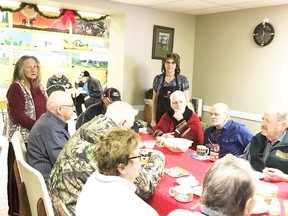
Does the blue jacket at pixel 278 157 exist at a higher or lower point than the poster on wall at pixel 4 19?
lower

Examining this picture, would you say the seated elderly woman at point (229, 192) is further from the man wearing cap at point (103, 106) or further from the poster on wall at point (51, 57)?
the poster on wall at point (51, 57)

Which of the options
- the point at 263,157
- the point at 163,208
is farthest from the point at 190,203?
the point at 263,157

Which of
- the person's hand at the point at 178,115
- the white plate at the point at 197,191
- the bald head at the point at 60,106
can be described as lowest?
the white plate at the point at 197,191

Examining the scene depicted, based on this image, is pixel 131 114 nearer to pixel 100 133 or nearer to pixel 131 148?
pixel 100 133

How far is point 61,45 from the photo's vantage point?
8.05 m

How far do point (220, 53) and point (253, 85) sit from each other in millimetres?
744

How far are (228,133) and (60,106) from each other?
1437 millimetres

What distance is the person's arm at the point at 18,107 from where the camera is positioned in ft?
8.83

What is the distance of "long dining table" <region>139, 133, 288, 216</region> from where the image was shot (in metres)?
1.64

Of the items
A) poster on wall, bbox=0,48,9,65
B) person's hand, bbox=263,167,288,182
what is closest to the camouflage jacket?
person's hand, bbox=263,167,288,182

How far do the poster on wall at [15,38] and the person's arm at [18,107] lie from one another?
5064 millimetres

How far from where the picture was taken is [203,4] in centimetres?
414

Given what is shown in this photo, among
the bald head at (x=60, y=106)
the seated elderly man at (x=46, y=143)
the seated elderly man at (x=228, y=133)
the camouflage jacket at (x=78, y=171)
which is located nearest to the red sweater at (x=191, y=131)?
the seated elderly man at (x=228, y=133)

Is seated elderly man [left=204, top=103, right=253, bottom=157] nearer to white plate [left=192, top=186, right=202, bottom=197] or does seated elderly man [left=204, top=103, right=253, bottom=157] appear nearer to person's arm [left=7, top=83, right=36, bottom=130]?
white plate [left=192, top=186, right=202, bottom=197]
